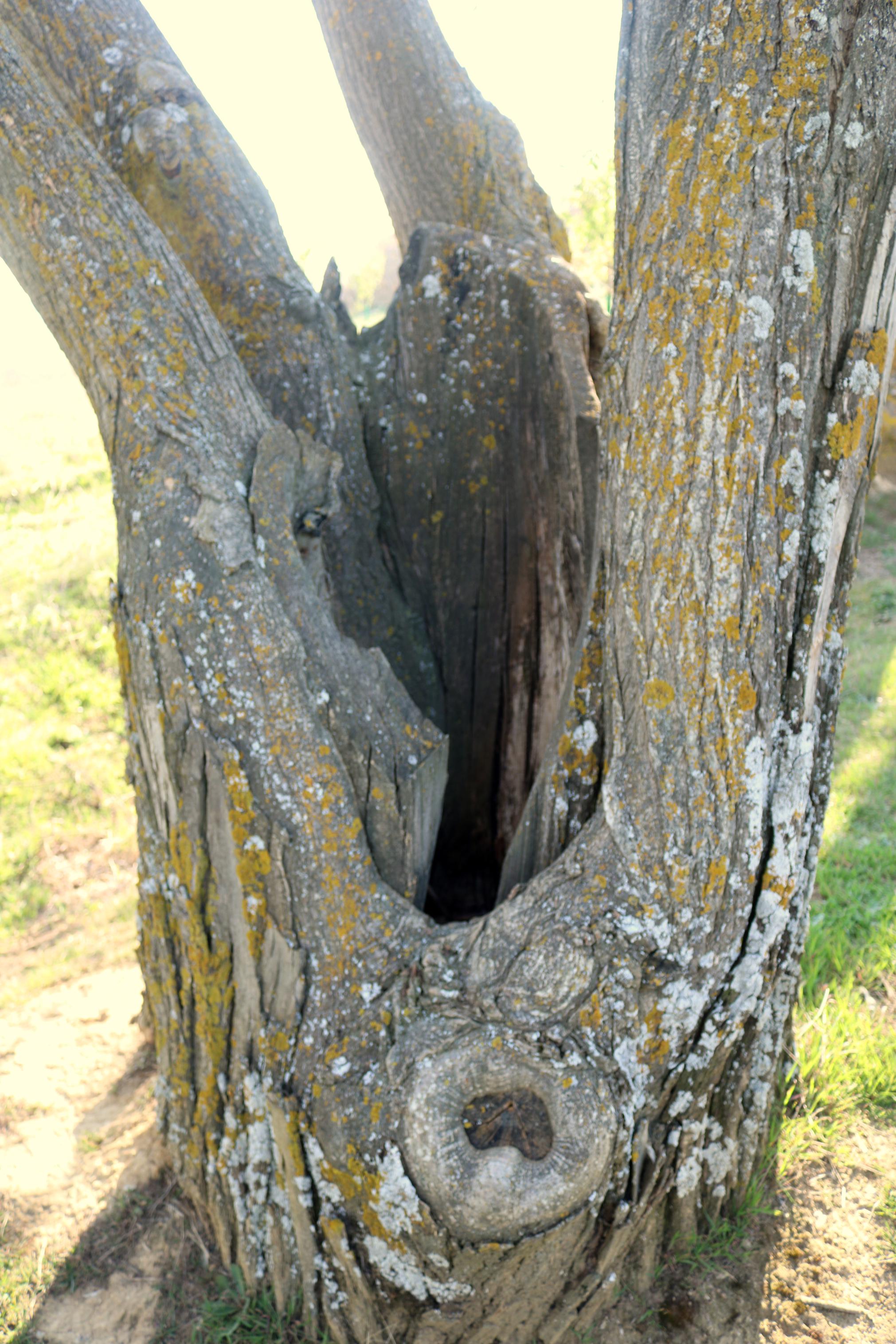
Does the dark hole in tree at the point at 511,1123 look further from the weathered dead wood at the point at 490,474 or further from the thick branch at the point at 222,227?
the thick branch at the point at 222,227

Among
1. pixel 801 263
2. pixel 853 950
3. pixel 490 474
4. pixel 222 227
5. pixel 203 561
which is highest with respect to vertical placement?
pixel 222 227

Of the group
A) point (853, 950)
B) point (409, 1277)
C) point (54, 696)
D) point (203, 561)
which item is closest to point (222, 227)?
point (203, 561)

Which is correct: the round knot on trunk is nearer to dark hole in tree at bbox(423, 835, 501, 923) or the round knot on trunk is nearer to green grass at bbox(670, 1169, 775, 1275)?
green grass at bbox(670, 1169, 775, 1275)

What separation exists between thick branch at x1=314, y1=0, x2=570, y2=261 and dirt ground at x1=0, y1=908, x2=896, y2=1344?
299 cm

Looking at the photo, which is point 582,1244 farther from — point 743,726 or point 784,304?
point 784,304

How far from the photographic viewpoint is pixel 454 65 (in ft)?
10.2

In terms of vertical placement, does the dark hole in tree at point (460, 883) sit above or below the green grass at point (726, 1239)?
above

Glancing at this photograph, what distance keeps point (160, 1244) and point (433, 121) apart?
353 cm

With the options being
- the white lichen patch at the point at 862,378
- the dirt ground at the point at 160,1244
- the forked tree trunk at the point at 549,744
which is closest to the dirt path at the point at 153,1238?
the dirt ground at the point at 160,1244

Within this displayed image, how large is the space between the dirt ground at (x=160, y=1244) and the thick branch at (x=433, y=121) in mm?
2989

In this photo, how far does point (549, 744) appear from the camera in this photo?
7.45ft

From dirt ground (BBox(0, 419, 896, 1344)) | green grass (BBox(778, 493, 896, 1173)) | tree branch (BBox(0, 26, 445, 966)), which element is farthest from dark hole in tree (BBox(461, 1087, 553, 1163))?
green grass (BBox(778, 493, 896, 1173))

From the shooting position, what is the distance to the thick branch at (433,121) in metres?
3.03

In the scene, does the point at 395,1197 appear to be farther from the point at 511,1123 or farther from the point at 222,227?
the point at 222,227
